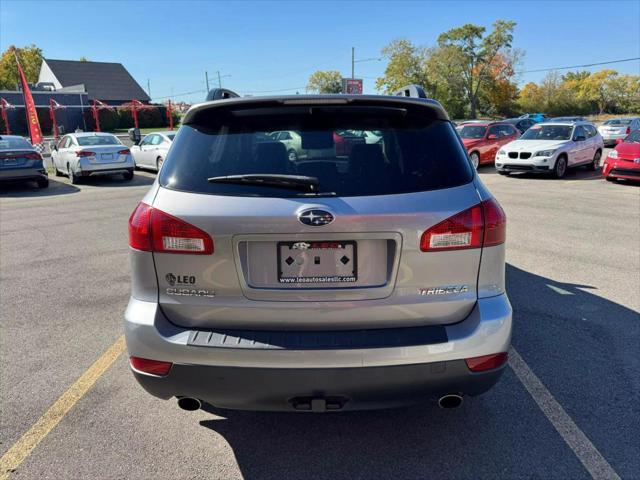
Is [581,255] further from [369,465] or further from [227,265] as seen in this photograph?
[227,265]

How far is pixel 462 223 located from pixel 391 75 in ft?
264

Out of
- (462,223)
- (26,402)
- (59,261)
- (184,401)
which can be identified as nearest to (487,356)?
(462,223)

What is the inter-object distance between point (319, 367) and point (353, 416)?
1.00 metres

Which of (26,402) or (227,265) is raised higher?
(227,265)

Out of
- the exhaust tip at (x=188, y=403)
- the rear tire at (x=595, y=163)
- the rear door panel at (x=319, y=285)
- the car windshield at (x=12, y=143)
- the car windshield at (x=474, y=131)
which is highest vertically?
the rear door panel at (x=319, y=285)

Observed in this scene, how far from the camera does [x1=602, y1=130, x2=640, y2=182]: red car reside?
13188mm

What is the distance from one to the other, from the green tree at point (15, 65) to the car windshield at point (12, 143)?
75794 millimetres

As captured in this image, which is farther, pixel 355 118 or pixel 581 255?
pixel 581 255

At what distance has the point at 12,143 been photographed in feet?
46.9

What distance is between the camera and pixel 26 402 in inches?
128

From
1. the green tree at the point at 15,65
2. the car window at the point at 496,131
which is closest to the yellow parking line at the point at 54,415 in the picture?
the car window at the point at 496,131

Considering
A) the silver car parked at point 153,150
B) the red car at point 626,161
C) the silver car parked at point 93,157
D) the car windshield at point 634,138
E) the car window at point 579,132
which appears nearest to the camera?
the red car at point 626,161

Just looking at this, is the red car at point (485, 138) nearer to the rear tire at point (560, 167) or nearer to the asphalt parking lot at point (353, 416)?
the rear tire at point (560, 167)

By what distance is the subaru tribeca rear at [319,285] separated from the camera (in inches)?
89.3
